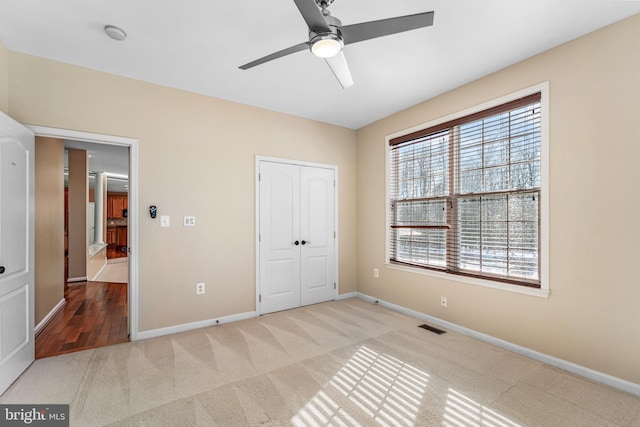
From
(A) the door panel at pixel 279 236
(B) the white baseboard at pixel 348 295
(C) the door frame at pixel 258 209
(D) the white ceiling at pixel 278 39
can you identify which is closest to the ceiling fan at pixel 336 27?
(D) the white ceiling at pixel 278 39

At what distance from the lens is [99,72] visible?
9.50 ft

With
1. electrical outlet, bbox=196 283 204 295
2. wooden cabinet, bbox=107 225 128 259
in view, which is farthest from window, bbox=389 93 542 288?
wooden cabinet, bbox=107 225 128 259

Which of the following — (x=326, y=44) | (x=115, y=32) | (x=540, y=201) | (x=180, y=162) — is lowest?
(x=540, y=201)

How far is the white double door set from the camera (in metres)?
3.92

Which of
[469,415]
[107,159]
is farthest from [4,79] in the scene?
[469,415]

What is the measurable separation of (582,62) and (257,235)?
3663 millimetres

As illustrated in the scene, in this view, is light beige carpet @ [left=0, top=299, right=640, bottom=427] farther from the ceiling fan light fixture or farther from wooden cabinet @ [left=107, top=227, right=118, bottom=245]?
wooden cabinet @ [left=107, top=227, right=118, bottom=245]

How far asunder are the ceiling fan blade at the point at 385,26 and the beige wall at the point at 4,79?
9.56 feet

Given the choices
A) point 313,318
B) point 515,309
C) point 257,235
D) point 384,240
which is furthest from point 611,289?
point 257,235

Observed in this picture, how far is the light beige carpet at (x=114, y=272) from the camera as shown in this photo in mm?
5949

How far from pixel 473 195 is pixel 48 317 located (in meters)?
5.31

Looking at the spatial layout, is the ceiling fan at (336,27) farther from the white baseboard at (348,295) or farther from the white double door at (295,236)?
the white baseboard at (348,295)

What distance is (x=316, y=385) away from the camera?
88.5 inches

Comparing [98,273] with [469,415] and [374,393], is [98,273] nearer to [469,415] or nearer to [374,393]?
[374,393]
